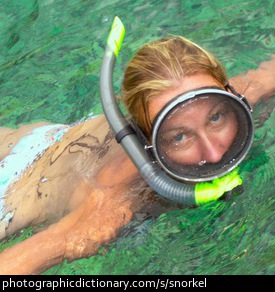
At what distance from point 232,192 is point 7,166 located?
47.5 inches

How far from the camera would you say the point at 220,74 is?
93.0 inches

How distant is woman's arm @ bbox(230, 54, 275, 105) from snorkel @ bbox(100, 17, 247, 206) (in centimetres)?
71

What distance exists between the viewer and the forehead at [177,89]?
7.25ft

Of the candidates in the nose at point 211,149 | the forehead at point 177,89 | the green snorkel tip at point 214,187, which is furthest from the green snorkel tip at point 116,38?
the green snorkel tip at point 214,187

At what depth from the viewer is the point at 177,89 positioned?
2213 millimetres

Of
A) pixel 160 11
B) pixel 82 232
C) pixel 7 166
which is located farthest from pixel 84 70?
pixel 82 232

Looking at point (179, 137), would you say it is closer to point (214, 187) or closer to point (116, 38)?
point (214, 187)

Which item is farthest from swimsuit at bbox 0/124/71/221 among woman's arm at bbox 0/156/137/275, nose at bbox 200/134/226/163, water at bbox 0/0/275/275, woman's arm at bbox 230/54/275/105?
nose at bbox 200/134/226/163

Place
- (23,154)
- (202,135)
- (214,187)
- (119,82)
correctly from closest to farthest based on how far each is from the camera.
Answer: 1. (202,135)
2. (214,187)
3. (23,154)
4. (119,82)

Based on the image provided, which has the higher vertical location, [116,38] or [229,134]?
[116,38]
